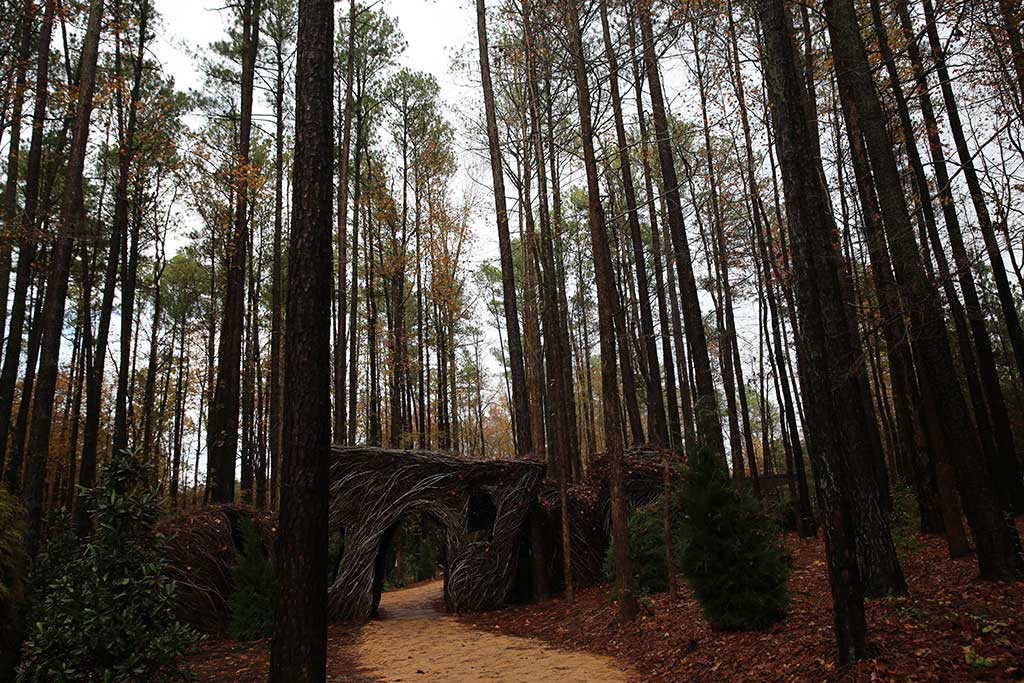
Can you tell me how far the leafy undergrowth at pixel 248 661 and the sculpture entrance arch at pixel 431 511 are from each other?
4.52 ft

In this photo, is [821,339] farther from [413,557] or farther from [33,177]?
[413,557]

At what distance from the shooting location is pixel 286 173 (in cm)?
1897

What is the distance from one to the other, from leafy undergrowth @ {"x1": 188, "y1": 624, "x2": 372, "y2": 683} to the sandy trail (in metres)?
0.21

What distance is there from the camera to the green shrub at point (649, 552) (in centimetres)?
924

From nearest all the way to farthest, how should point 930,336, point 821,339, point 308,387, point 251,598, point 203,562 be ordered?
point 308,387, point 821,339, point 930,336, point 251,598, point 203,562

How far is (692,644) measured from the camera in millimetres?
6148

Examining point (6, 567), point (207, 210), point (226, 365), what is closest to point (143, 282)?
point (207, 210)

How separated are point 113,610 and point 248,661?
354 centimetres

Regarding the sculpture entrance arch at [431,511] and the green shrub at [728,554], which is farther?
the sculpture entrance arch at [431,511]

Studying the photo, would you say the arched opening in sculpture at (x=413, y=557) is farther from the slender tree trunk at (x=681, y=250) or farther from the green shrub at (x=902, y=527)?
the green shrub at (x=902, y=527)

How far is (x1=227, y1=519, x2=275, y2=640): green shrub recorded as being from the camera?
884 cm

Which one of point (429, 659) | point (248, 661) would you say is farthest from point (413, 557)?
point (429, 659)

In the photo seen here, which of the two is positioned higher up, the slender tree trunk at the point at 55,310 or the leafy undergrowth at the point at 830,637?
the slender tree trunk at the point at 55,310

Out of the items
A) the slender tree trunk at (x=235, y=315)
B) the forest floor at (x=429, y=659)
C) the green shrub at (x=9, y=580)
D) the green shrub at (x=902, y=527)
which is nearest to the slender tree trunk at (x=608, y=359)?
the forest floor at (x=429, y=659)
